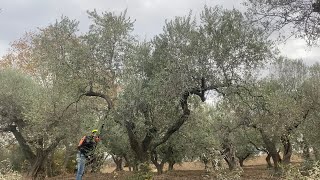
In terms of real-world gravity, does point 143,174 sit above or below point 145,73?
below

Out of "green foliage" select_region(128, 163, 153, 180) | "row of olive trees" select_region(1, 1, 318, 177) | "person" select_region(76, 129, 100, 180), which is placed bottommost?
"green foliage" select_region(128, 163, 153, 180)

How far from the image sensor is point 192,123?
22.2 meters

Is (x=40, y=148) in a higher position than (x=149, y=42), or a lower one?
lower

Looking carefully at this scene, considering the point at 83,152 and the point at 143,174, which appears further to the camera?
the point at 143,174

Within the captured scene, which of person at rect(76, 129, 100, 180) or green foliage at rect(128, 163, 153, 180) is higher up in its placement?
person at rect(76, 129, 100, 180)

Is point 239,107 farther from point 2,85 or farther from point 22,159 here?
point 22,159

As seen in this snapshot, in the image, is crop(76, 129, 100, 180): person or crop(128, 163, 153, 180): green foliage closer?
crop(76, 129, 100, 180): person

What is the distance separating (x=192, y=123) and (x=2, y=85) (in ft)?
50.9

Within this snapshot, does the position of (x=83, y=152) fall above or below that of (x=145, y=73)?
below

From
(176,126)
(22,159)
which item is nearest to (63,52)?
(176,126)

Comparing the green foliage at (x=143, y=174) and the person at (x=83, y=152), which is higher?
the person at (x=83, y=152)

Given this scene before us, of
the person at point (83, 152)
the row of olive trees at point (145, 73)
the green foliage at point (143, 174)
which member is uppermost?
the row of olive trees at point (145, 73)

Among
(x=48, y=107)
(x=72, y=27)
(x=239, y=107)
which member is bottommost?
(x=239, y=107)

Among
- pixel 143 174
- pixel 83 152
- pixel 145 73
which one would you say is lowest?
pixel 143 174
